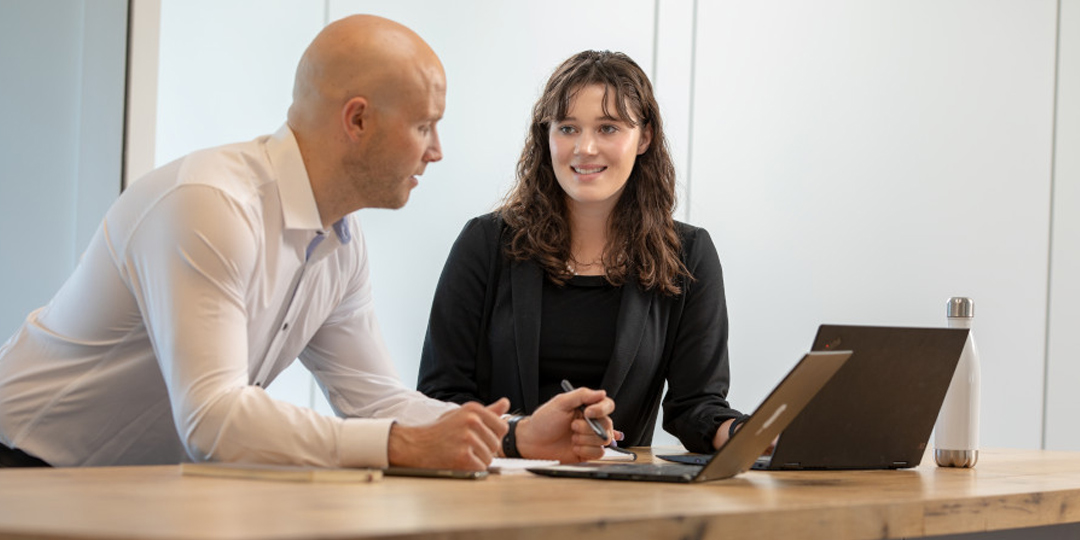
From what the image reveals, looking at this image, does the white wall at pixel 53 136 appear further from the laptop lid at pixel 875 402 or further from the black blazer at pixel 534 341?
the laptop lid at pixel 875 402

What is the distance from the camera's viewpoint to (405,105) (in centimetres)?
182

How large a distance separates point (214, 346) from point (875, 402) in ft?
3.13

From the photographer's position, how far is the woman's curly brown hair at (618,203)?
2.75 m

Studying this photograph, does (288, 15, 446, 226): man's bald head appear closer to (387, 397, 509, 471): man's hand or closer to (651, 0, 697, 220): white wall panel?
(387, 397, 509, 471): man's hand

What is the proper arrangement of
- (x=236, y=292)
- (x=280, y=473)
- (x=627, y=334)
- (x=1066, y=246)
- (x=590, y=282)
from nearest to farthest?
1. (x=280, y=473)
2. (x=236, y=292)
3. (x=627, y=334)
4. (x=590, y=282)
5. (x=1066, y=246)

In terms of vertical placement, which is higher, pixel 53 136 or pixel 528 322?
pixel 53 136

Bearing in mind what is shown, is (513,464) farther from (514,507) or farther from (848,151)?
(848,151)

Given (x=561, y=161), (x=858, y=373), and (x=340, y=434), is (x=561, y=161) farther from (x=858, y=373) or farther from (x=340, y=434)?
(x=340, y=434)

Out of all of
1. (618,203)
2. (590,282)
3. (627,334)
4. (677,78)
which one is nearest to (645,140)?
(618,203)

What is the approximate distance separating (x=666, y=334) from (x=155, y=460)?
4.01ft

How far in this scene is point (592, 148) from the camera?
2.76 metres

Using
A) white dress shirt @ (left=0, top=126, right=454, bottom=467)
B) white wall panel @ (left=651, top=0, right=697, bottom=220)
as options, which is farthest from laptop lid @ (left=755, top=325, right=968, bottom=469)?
white wall panel @ (left=651, top=0, right=697, bottom=220)

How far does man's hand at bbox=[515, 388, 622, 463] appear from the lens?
182cm

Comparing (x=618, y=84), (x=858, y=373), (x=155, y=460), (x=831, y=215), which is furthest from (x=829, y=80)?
(x=155, y=460)
